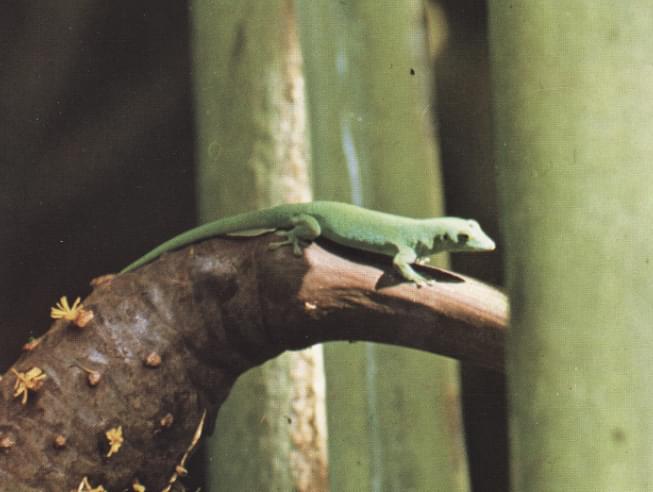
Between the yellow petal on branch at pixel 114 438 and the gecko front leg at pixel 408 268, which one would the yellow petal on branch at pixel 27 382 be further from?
the gecko front leg at pixel 408 268

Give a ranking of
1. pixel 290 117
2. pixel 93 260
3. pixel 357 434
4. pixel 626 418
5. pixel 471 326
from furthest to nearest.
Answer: pixel 93 260, pixel 290 117, pixel 357 434, pixel 471 326, pixel 626 418

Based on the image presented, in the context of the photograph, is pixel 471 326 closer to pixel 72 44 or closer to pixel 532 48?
pixel 532 48

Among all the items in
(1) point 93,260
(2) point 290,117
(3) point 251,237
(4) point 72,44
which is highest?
(4) point 72,44

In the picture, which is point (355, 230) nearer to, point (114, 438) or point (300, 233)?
point (300, 233)

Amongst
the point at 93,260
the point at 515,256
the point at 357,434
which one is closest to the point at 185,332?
the point at 357,434

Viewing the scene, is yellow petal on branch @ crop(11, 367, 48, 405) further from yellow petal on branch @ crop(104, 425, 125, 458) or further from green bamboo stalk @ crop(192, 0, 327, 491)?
green bamboo stalk @ crop(192, 0, 327, 491)

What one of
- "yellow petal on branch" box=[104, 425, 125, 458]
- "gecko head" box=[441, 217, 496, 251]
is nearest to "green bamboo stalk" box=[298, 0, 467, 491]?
"gecko head" box=[441, 217, 496, 251]
